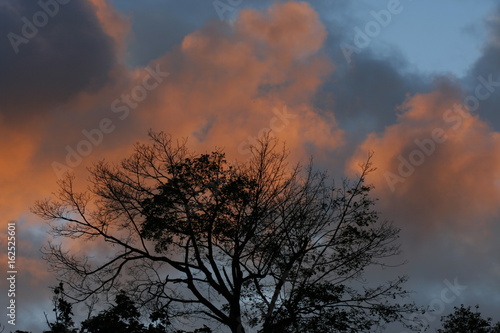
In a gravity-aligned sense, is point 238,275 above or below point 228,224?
below

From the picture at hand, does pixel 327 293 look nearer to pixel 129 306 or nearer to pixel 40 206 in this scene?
pixel 129 306

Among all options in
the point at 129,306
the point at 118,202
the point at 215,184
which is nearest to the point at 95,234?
the point at 118,202

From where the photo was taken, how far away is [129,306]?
2136 cm

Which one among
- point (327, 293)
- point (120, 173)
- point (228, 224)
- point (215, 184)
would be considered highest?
point (120, 173)

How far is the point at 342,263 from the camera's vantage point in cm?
2256

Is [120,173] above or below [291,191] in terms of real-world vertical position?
above

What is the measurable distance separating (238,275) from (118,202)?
575cm

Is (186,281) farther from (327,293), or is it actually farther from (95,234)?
(327,293)

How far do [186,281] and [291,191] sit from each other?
572 cm

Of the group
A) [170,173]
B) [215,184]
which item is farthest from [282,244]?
[170,173]

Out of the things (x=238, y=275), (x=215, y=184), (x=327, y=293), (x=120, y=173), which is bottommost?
(x=327, y=293)

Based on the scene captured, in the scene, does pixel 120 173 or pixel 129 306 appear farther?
pixel 120 173

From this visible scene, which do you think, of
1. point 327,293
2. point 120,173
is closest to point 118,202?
point 120,173

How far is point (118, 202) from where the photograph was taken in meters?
22.5
